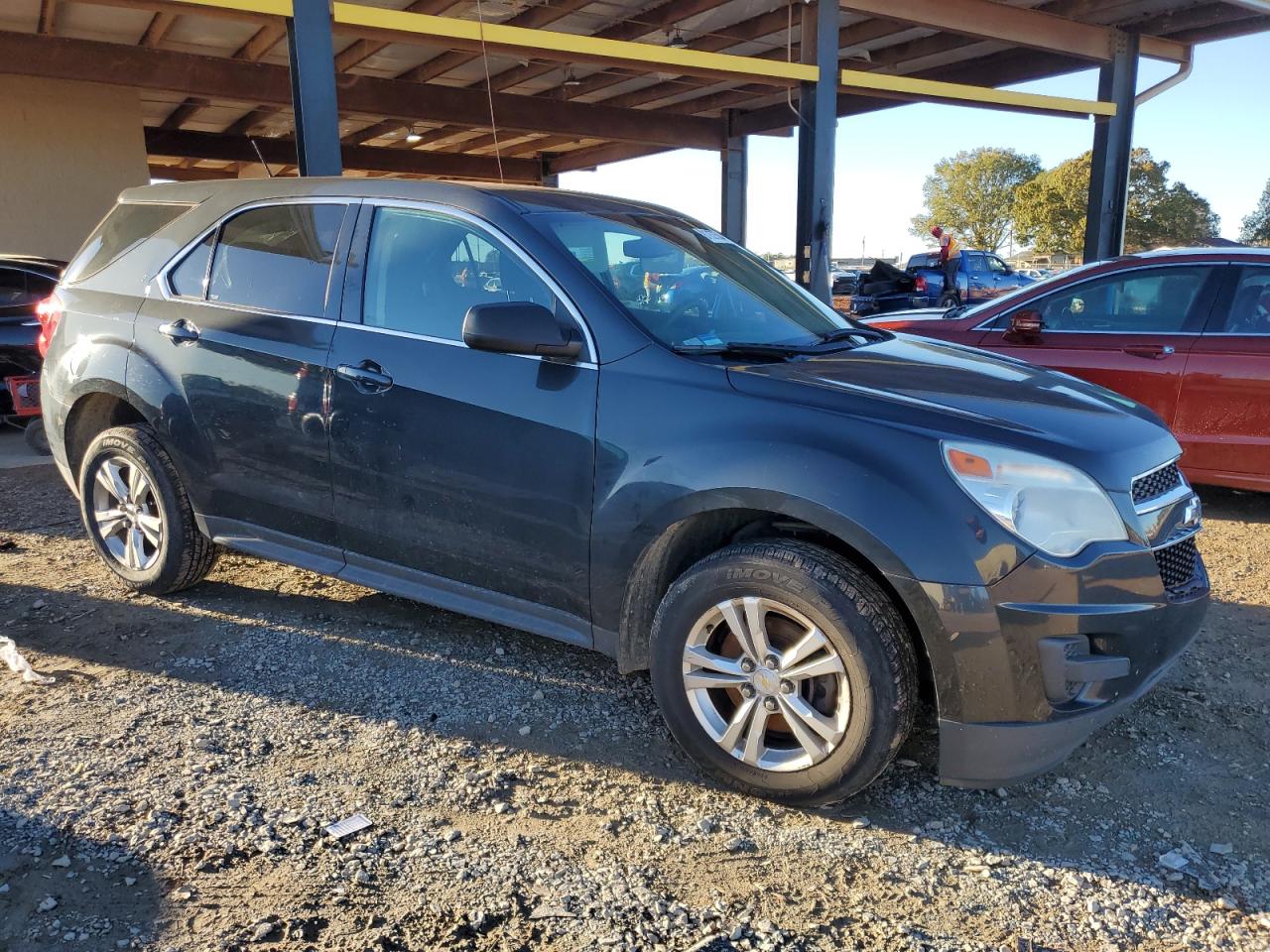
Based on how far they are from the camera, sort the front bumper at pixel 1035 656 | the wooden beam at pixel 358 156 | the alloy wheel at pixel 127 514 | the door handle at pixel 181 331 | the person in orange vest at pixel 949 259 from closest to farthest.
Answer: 1. the front bumper at pixel 1035 656
2. the door handle at pixel 181 331
3. the alloy wheel at pixel 127 514
4. the person in orange vest at pixel 949 259
5. the wooden beam at pixel 358 156

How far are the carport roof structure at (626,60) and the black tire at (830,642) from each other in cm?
557

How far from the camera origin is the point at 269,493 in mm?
3736

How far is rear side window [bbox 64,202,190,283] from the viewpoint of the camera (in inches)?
167

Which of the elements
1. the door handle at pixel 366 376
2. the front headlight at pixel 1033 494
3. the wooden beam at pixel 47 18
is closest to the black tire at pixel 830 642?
the front headlight at pixel 1033 494

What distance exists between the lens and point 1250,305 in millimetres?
5410

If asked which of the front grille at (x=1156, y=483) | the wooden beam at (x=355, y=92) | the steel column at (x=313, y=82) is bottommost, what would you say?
the front grille at (x=1156, y=483)

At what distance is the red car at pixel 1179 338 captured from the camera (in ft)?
17.5

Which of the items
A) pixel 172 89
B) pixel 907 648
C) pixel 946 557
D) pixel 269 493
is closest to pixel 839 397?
pixel 946 557

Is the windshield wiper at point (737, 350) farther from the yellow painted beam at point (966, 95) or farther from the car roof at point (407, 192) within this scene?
the yellow painted beam at point (966, 95)

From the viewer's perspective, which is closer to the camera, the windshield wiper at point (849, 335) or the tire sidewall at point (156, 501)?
the windshield wiper at point (849, 335)

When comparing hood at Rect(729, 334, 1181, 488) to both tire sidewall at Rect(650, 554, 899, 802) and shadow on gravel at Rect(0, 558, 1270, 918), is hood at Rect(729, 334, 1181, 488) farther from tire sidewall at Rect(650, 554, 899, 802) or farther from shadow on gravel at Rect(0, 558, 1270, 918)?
shadow on gravel at Rect(0, 558, 1270, 918)

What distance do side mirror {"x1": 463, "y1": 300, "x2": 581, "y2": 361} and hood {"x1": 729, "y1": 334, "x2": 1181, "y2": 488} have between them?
558mm

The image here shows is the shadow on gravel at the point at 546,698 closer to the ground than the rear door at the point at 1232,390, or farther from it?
closer to the ground

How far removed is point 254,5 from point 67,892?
20.9 feet
